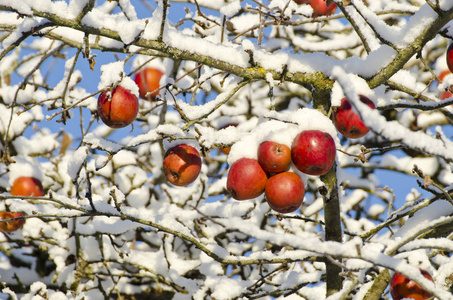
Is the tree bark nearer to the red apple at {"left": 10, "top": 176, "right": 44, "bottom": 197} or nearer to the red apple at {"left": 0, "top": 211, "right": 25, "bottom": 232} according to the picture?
the red apple at {"left": 0, "top": 211, "right": 25, "bottom": 232}

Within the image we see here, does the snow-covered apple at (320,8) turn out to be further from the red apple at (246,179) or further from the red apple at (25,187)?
the red apple at (25,187)

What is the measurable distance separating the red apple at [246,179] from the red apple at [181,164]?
0.31m

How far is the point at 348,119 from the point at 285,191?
409mm

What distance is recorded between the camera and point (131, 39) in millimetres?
1863

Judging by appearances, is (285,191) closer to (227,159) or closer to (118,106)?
(227,159)

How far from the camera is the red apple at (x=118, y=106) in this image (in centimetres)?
219

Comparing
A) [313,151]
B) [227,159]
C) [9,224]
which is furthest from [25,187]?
[313,151]

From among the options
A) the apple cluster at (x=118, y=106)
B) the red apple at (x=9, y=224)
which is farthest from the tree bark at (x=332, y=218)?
the red apple at (x=9, y=224)

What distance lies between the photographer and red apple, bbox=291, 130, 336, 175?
6.07 feet

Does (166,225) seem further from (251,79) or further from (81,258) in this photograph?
(81,258)

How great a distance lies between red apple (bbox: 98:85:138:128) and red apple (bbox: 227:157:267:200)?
1.92 ft

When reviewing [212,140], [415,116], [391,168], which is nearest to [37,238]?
[212,140]

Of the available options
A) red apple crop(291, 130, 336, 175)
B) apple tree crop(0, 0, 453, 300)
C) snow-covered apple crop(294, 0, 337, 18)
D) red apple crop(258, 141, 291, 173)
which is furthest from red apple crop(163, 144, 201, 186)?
snow-covered apple crop(294, 0, 337, 18)

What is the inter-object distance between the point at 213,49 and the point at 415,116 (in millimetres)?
3080
